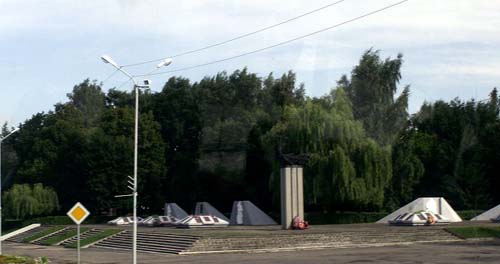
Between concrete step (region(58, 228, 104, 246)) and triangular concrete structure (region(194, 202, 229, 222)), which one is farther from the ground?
triangular concrete structure (region(194, 202, 229, 222))

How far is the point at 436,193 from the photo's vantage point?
66.7 meters

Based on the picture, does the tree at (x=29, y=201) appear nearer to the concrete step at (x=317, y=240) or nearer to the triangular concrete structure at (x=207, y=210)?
the triangular concrete structure at (x=207, y=210)

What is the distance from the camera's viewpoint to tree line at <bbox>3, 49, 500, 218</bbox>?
189 ft

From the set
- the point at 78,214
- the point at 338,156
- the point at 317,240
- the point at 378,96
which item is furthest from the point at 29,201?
the point at 78,214

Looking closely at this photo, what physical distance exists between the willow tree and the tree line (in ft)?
0.26

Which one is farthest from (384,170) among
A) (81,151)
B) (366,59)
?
(81,151)

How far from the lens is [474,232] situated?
153ft

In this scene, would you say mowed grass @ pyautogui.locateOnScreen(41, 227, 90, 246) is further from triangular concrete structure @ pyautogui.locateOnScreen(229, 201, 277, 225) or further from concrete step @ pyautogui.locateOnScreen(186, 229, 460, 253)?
concrete step @ pyautogui.locateOnScreen(186, 229, 460, 253)

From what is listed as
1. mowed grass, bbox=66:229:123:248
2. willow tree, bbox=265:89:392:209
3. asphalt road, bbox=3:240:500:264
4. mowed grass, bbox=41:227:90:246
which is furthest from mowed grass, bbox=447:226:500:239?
mowed grass, bbox=41:227:90:246

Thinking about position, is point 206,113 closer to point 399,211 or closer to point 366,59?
point 366,59

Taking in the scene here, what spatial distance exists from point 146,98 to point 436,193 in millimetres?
32451

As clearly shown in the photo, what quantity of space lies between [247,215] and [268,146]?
5.82 meters

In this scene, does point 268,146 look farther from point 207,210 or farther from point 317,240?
point 317,240

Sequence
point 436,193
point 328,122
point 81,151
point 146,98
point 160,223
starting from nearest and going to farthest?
point 328,122
point 160,223
point 436,193
point 81,151
point 146,98
